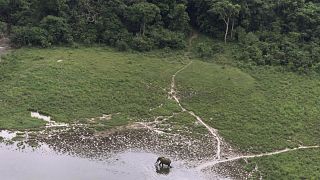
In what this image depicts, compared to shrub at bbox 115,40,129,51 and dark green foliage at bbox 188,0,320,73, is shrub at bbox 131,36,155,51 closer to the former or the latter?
shrub at bbox 115,40,129,51

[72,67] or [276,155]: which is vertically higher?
[72,67]

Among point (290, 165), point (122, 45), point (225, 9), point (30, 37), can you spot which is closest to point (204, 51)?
point (225, 9)

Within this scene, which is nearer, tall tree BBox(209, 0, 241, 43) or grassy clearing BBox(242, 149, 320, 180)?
grassy clearing BBox(242, 149, 320, 180)

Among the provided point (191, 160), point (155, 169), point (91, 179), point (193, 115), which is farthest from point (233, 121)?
point (91, 179)

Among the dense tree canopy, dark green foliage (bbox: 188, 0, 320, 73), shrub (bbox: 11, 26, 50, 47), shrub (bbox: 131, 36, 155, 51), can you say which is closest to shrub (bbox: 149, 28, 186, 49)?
the dense tree canopy

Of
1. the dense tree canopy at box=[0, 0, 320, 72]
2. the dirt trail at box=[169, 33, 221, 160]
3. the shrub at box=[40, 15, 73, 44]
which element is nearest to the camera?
the dirt trail at box=[169, 33, 221, 160]

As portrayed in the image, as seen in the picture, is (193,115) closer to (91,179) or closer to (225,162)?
(225,162)

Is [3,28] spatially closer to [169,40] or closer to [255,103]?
[169,40]
